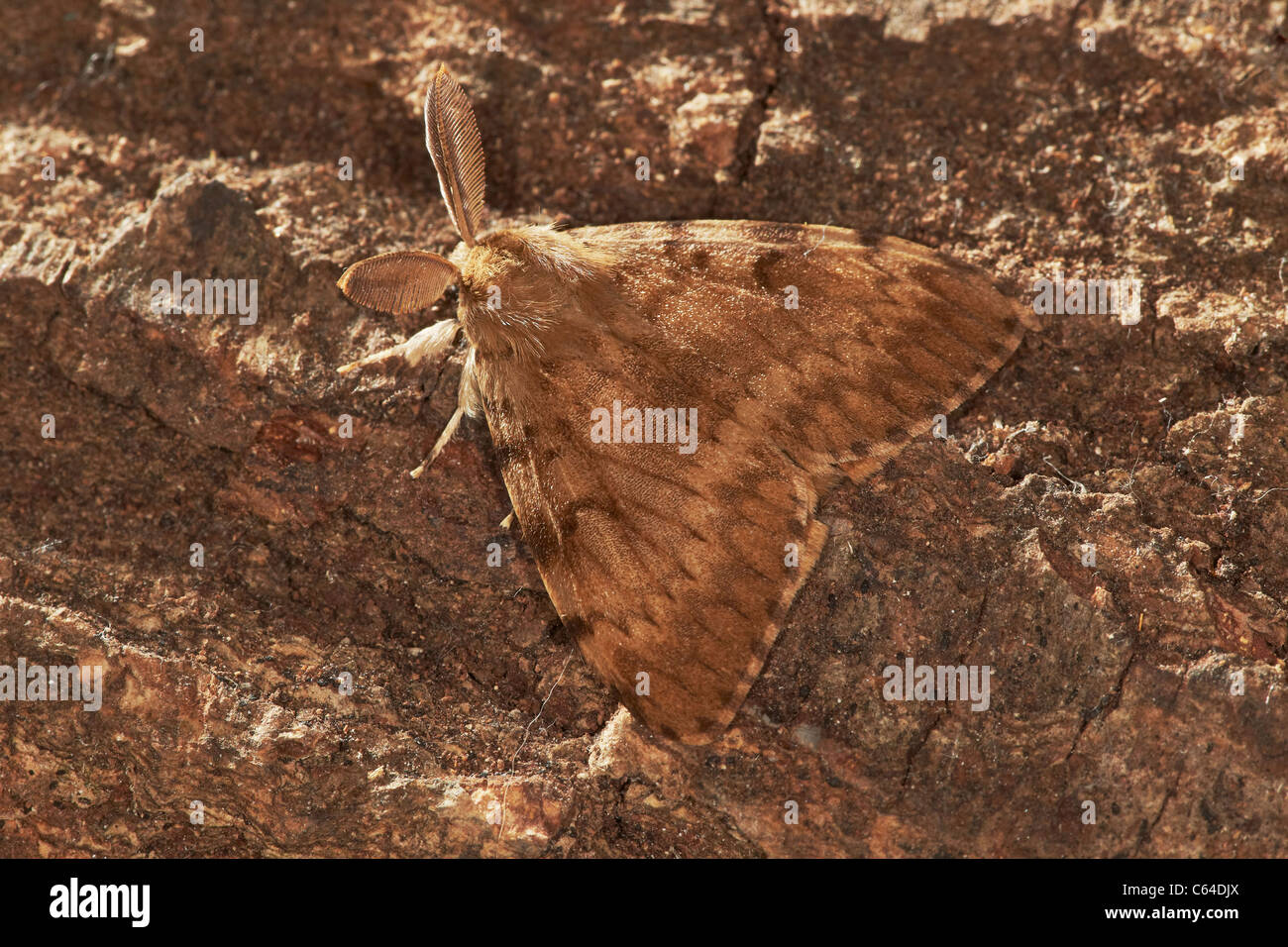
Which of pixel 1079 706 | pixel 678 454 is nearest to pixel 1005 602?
pixel 1079 706

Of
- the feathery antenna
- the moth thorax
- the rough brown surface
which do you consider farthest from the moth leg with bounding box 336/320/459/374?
the feathery antenna

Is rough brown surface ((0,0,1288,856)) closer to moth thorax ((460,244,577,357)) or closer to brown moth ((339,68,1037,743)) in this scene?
brown moth ((339,68,1037,743))

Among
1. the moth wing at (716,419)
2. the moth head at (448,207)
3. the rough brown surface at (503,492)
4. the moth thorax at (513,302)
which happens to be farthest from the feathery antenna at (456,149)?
the moth wing at (716,419)

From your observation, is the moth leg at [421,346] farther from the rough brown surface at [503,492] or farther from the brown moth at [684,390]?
the rough brown surface at [503,492]

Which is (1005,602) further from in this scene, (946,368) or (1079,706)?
(946,368)

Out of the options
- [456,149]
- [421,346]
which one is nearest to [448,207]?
[456,149]
